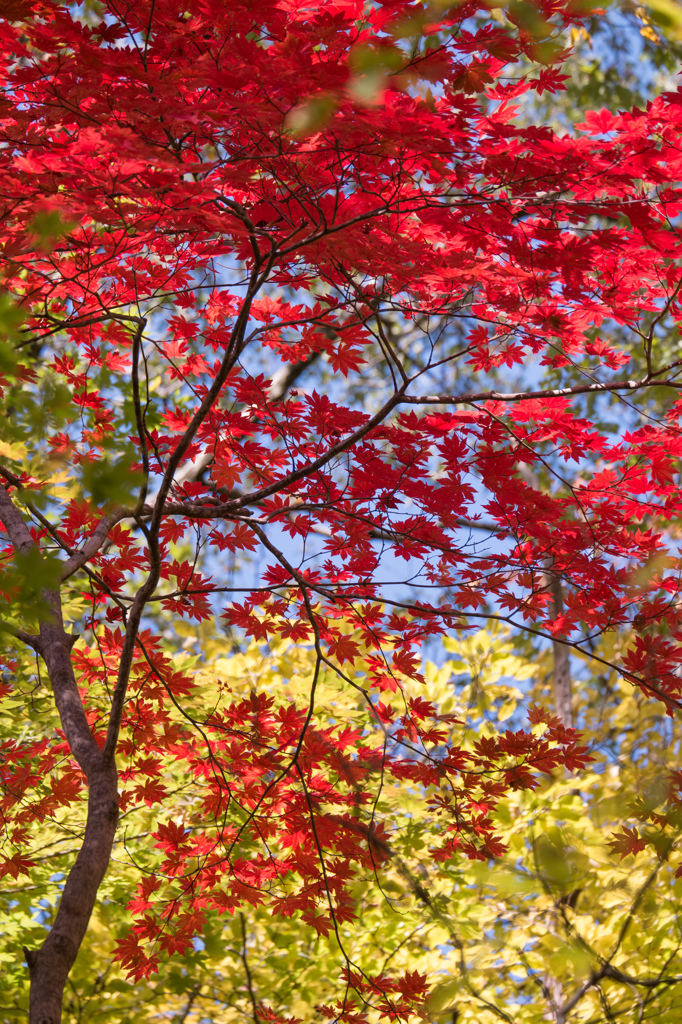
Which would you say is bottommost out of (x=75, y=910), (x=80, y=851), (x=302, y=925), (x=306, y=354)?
(x=75, y=910)

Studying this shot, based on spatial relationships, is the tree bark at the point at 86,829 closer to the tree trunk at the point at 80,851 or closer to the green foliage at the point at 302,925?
the tree trunk at the point at 80,851

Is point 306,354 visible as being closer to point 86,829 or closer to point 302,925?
point 86,829

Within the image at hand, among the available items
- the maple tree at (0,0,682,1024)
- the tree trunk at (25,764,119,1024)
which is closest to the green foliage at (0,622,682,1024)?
the maple tree at (0,0,682,1024)

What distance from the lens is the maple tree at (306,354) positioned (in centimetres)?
200

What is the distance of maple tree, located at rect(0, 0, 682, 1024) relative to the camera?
200 centimetres

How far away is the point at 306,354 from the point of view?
3104 mm

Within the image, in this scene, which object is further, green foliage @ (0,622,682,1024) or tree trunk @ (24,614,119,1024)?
green foliage @ (0,622,682,1024)

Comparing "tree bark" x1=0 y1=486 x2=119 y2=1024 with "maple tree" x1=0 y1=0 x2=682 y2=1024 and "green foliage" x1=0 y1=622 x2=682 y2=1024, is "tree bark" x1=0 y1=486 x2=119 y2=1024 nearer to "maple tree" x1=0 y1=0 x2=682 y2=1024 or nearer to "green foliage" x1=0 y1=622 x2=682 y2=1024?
"maple tree" x1=0 y1=0 x2=682 y2=1024

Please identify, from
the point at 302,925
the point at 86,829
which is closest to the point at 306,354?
the point at 86,829

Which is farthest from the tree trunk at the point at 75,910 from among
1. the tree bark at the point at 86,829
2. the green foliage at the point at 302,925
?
the green foliage at the point at 302,925

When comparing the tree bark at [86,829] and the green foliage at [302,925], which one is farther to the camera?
the green foliage at [302,925]

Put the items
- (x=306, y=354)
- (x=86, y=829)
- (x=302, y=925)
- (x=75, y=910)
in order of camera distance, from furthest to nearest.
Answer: (x=302, y=925)
(x=306, y=354)
(x=86, y=829)
(x=75, y=910)

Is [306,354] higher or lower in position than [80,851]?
higher

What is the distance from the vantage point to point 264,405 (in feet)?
9.40
